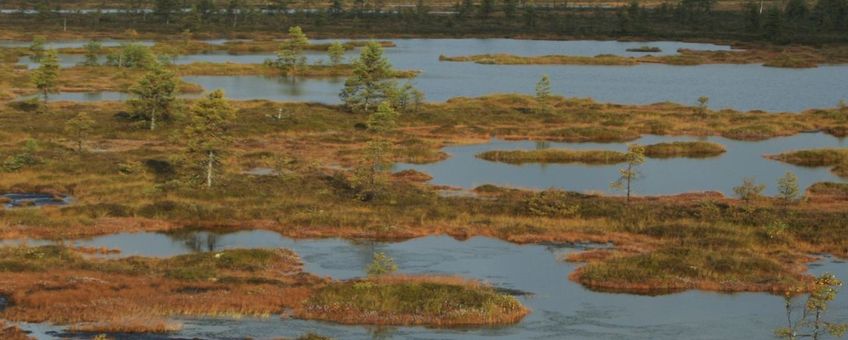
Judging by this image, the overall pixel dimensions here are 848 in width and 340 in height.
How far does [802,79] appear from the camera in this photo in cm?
15738

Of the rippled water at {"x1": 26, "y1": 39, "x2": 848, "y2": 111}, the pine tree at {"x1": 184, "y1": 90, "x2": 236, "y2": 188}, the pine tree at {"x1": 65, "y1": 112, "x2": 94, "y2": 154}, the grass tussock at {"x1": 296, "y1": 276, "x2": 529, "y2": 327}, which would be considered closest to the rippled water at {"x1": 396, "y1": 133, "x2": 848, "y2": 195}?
the pine tree at {"x1": 184, "y1": 90, "x2": 236, "y2": 188}

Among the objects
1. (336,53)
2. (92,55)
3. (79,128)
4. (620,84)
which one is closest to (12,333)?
(79,128)

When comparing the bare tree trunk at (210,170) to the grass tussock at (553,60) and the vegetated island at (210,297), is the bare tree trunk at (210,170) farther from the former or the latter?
the grass tussock at (553,60)

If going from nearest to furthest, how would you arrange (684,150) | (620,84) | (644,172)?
1. (644,172)
2. (684,150)
3. (620,84)

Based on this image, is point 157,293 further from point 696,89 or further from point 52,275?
point 696,89

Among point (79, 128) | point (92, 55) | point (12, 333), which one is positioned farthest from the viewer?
point (92, 55)

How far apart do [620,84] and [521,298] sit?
10514 centimetres

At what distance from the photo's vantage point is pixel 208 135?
239 feet

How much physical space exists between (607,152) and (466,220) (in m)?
29.9

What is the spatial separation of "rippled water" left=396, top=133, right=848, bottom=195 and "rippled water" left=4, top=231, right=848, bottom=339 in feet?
→ 61.2

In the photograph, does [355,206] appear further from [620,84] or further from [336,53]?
[336,53]

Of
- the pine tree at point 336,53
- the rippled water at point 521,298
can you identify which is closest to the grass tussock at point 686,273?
the rippled water at point 521,298

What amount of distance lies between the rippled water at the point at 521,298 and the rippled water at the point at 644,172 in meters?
18.6

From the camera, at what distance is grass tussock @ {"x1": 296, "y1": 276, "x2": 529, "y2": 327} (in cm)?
4634
